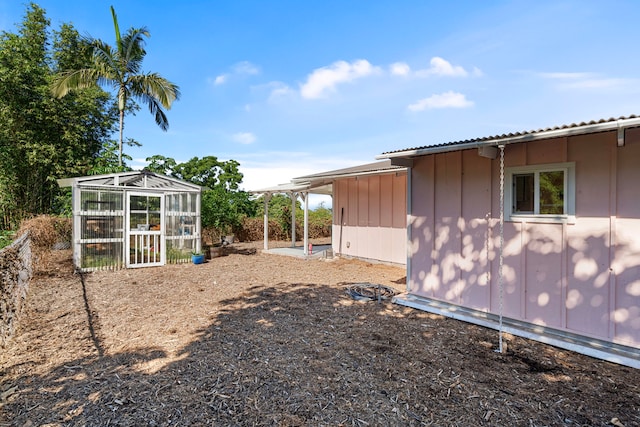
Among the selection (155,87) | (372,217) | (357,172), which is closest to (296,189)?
(357,172)

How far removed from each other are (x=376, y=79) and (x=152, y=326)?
8975 millimetres

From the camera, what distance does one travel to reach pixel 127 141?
17.4 meters

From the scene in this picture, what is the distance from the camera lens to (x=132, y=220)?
8703mm

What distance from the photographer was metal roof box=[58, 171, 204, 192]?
8.06 m

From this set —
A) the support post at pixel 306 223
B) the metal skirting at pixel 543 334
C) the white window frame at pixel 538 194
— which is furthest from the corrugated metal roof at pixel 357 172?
the metal skirting at pixel 543 334

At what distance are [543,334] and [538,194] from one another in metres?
1.79

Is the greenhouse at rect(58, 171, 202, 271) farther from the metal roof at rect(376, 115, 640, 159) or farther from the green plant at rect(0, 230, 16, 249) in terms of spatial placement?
the metal roof at rect(376, 115, 640, 159)

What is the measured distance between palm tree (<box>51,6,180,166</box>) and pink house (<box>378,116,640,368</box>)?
1085 cm

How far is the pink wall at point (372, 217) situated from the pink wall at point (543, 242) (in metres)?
3.42

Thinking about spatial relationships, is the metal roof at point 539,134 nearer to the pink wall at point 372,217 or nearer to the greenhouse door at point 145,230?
the pink wall at point 372,217

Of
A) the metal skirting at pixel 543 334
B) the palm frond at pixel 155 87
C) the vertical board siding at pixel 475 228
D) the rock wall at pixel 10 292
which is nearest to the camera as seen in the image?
the metal skirting at pixel 543 334

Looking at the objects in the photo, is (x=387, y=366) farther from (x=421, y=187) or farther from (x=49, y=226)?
(x=49, y=226)

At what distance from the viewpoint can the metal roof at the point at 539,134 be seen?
3.06 meters

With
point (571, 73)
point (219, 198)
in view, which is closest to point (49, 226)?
point (219, 198)
